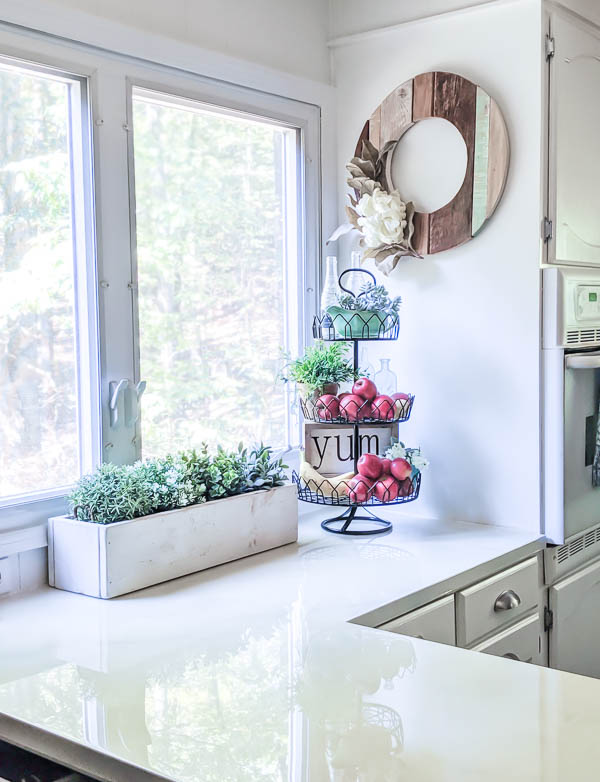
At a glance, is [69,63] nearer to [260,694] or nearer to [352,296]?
[352,296]

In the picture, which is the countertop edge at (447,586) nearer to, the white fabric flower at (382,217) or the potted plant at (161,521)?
the potted plant at (161,521)

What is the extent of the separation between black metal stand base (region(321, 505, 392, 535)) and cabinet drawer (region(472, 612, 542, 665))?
385 mm

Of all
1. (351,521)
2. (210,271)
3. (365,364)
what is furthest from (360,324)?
(351,521)

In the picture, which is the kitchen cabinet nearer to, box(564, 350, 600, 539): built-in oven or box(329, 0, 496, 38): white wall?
box(564, 350, 600, 539): built-in oven

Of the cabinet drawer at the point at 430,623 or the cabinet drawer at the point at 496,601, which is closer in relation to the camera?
the cabinet drawer at the point at 430,623

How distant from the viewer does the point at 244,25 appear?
231 cm

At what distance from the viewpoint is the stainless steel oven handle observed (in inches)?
89.0

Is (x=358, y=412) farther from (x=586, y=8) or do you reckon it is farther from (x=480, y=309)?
(x=586, y=8)

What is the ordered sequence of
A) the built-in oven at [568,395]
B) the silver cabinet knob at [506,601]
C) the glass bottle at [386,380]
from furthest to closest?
the glass bottle at [386,380] → the built-in oven at [568,395] → the silver cabinet knob at [506,601]

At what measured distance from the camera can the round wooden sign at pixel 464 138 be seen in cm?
227

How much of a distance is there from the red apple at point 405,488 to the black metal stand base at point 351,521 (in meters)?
0.12

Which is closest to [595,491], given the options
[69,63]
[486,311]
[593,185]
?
[486,311]

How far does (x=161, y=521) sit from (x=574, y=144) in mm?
1439

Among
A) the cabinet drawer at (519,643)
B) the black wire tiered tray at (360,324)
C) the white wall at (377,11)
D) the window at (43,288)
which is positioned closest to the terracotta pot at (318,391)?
the black wire tiered tray at (360,324)
